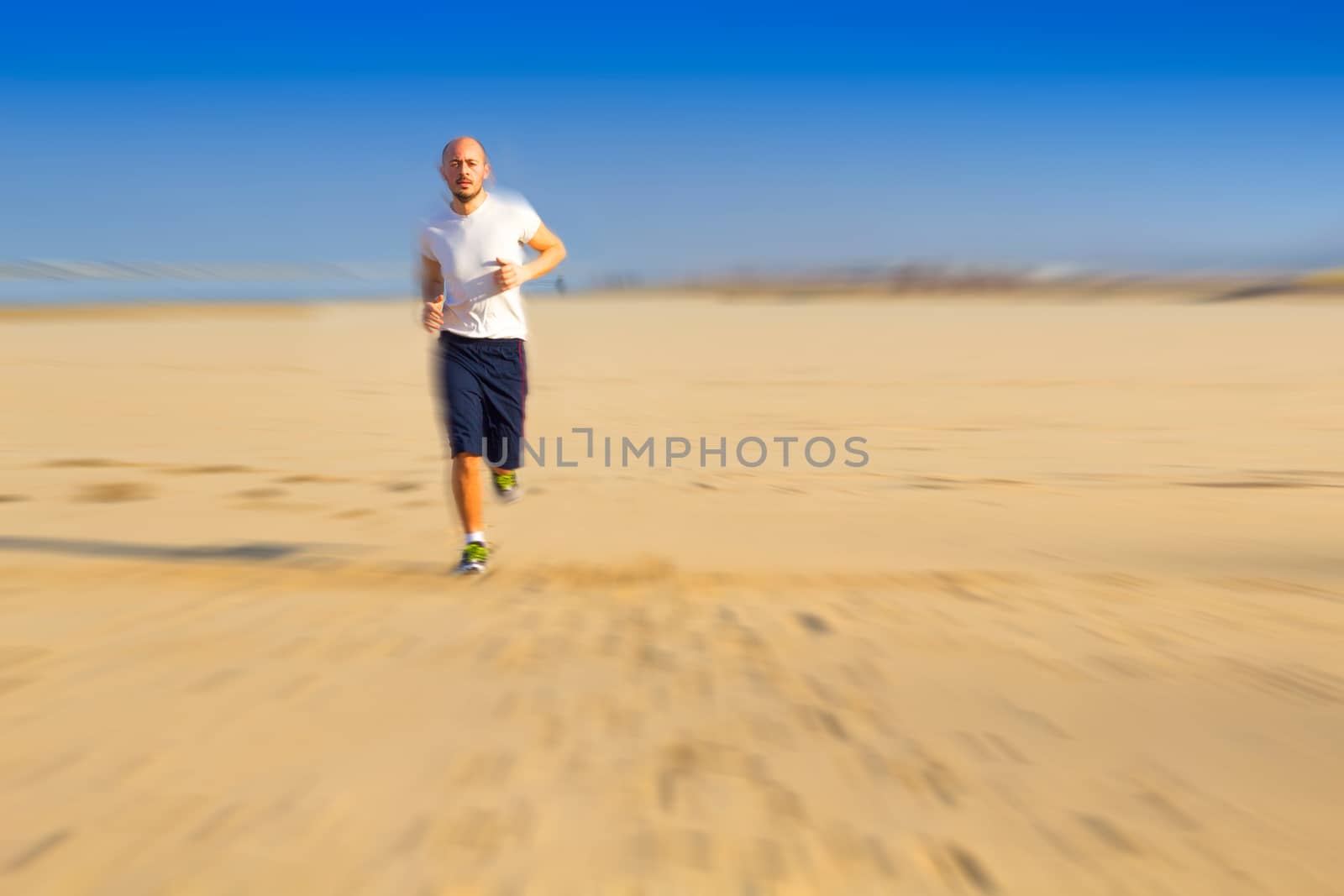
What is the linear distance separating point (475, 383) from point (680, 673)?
1.85 meters

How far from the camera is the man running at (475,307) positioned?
4484 mm

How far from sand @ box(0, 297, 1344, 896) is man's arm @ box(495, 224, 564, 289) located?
130 centimetres

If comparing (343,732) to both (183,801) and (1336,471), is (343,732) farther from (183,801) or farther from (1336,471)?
(1336,471)

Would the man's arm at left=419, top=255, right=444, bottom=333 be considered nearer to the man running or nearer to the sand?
the man running

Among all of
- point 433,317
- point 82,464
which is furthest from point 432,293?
point 82,464

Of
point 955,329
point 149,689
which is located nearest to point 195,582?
point 149,689

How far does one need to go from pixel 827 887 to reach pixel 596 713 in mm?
1033

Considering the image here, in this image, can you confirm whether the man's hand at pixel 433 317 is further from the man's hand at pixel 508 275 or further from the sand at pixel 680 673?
the sand at pixel 680 673

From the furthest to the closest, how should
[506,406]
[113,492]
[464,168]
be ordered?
[113,492]
[506,406]
[464,168]

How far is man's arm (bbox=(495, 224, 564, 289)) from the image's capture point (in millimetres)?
4469

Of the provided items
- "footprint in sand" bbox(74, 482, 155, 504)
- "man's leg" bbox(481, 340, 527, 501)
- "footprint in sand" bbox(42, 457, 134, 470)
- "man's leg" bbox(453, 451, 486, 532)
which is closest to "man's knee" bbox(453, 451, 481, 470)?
"man's leg" bbox(453, 451, 486, 532)

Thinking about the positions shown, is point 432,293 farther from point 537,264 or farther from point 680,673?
point 680,673

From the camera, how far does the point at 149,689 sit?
320 cm

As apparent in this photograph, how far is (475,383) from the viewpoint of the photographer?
4680 millimetres
